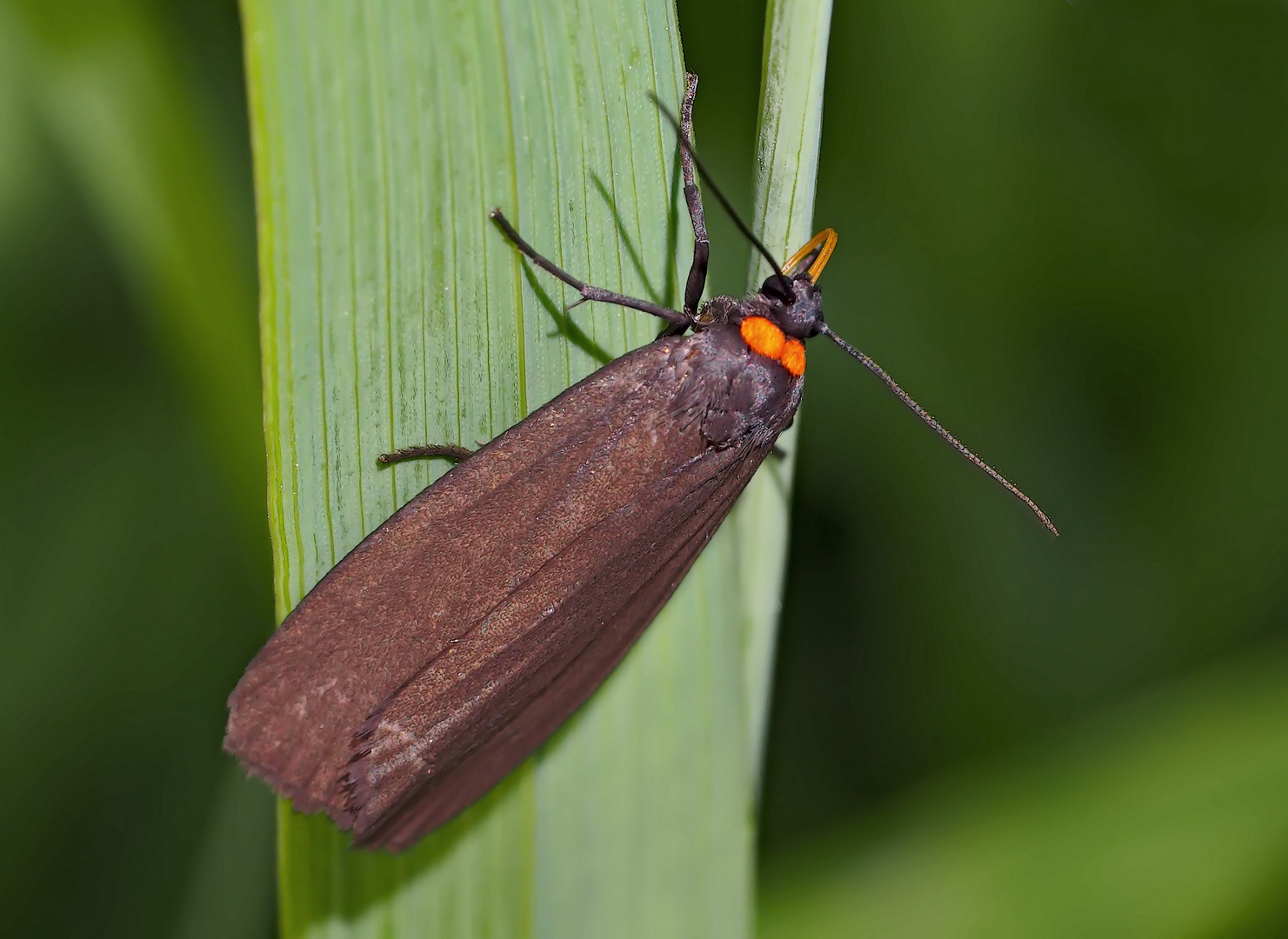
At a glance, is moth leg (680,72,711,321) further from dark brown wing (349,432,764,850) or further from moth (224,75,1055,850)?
dark brown wing (349,432,764,850)

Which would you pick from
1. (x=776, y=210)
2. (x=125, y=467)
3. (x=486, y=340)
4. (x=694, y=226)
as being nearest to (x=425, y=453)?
(x=486, y=340)

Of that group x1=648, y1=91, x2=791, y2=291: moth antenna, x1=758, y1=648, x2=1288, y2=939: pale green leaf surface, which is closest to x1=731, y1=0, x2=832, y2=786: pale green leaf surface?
x1=648, y1=91, x2=791, y2=291: moth antenna

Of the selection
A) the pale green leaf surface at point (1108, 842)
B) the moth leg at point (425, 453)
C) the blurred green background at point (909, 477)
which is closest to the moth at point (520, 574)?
the moth leg at point (425, 453)

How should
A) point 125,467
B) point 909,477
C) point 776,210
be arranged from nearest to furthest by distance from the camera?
point 776,210, point 125,467, point 909,477

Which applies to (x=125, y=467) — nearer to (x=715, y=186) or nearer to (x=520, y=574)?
(x=520, y=574)

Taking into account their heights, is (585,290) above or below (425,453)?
above

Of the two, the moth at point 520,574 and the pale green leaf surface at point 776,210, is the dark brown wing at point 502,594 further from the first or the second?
the pale green leaf surface at point 776,210

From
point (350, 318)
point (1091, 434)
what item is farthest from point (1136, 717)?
point (350, 318)

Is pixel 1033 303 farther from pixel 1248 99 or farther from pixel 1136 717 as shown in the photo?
pixel 1136 717
